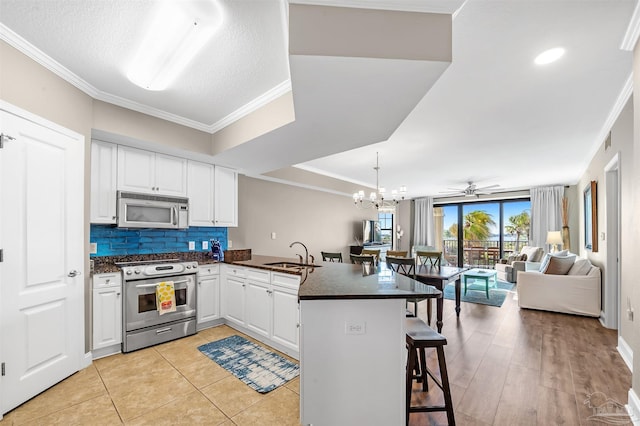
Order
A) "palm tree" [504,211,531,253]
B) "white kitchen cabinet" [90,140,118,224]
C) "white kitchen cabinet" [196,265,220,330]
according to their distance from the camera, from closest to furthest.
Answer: "white kitchen cabinet" [90,140,118,224] < "white kitchen cabinet" [196,265,220,330] < "palm tree" [504,211,531,253]

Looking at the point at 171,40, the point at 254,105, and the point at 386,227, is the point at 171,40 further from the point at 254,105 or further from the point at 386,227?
the point at 386,227

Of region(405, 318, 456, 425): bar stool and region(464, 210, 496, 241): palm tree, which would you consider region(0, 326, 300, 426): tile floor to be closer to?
region(405, 318, 456, 425): bar stool

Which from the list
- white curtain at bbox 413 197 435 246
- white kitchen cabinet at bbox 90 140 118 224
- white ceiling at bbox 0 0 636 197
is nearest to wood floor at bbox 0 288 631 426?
white kitchen cabinet at bbox 90 140 118 224

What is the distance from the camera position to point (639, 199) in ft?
5.92

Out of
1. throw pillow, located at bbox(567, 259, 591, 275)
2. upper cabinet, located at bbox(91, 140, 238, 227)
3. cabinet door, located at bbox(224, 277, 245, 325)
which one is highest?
upper cabinet, located at bbox(91, 140, 238, 227)

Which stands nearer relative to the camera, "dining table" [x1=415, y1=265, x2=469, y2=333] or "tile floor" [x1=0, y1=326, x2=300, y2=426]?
"tile floor" [x1=0, y1=326, x2=300, y2=426]

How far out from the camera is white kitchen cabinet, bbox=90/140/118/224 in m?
2.80

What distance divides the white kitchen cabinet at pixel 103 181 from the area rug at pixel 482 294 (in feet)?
18.0

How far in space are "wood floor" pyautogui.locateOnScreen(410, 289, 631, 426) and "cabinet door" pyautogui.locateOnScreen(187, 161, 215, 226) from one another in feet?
10.0

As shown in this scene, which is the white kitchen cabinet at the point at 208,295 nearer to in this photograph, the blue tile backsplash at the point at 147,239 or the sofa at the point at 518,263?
the blue tile backsplash at the point at 147,239

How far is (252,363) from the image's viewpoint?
260 centimetres

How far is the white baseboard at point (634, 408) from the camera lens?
1.78 m

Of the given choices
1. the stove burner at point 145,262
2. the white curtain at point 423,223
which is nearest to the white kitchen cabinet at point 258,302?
the stove burner at point 145,262

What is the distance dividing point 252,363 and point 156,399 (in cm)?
79
